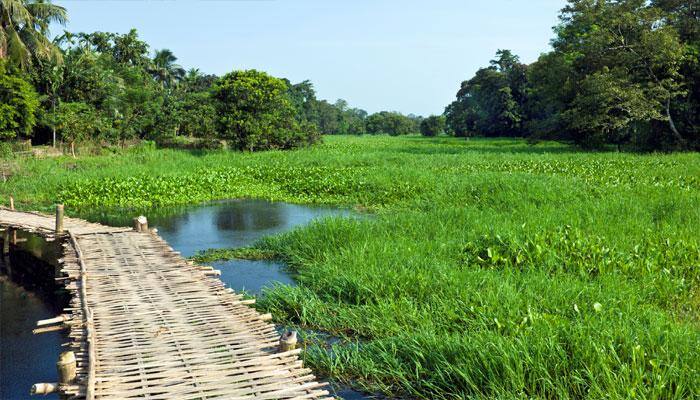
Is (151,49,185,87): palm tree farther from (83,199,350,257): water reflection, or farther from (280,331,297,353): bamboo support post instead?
(280,331,297,353): bamboo support post

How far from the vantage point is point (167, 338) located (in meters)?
5.08

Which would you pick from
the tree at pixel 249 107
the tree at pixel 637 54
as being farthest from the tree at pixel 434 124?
the tree at pixel 249 107

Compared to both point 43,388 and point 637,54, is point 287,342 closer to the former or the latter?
point 43,388

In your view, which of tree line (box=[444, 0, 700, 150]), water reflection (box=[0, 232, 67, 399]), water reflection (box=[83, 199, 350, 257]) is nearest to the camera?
water reflection (box=[0, 232, 67, 399])

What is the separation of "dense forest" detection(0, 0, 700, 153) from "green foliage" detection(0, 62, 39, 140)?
45 mm

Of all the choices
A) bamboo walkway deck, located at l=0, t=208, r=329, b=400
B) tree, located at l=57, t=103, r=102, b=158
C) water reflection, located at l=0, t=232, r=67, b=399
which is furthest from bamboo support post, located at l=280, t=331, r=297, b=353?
tree, located at l=57, t=103, r=102, b=158

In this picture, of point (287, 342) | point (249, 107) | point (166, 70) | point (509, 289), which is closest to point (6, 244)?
point (287, 342)

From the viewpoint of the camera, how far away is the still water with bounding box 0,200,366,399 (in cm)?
573

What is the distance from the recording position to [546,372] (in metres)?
4.27

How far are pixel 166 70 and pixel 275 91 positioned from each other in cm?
2158

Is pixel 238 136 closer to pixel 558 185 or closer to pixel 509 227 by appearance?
pixel 558 185

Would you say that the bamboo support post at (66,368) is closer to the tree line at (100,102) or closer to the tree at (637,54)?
the tree line at (100,102)

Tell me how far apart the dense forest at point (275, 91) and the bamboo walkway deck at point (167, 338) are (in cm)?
1902

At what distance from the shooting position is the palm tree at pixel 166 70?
148 feet
